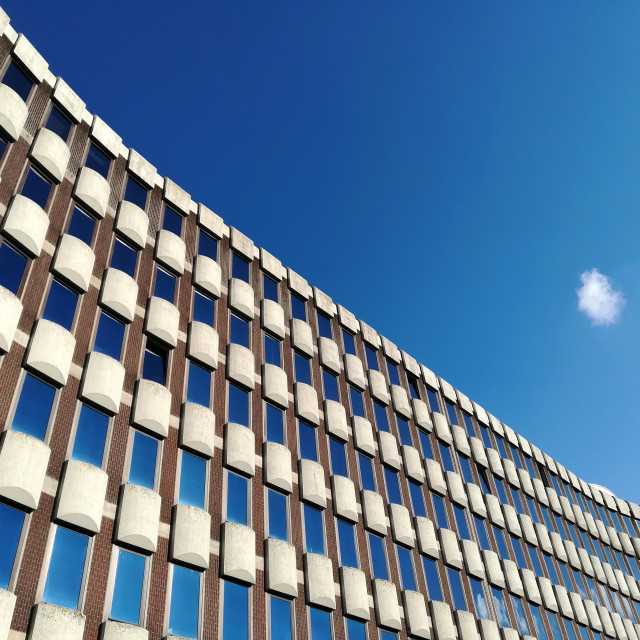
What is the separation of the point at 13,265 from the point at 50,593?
893cm

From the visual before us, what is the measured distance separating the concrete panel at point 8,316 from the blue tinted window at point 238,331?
9448 mm

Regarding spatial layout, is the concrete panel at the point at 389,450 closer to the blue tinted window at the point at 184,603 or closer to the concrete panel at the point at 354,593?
the concrete panel at the point at 354,593

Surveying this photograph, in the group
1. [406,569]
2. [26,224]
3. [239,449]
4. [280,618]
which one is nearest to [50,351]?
[26,224]

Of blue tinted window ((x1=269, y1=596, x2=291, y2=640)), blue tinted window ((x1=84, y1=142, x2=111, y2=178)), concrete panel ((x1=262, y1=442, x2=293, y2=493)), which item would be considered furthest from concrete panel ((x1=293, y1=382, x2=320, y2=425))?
A: blue tinted window ((x1=84, y1=142, x2=111, y2=178))

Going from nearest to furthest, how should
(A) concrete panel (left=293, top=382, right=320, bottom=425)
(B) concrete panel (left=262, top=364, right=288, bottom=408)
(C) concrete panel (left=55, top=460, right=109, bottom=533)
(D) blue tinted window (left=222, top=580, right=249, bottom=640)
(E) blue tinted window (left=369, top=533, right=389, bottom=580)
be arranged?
(C) concrete panel (left=55, top=460, right=109, bottom=533) < (D) blue tinted window (left=222, top=580, right=249, bottom=640) < (E) blue tinted window (left=369, top=533, right=389, bottom=580) < (B) concrete panel (left=262, top=364, right=288, bottom=408) < (A) concrete panel (left=293, top=382, right=320, bottom=425)

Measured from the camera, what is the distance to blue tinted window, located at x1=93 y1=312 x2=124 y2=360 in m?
20.2

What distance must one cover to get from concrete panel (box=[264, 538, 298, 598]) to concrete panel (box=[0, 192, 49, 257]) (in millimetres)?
11562

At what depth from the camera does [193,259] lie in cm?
2639

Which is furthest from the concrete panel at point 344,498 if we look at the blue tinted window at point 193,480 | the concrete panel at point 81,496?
the concrete panel at point 81,496

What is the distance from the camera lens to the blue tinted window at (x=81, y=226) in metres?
21.5

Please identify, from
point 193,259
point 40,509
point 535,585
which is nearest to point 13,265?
point 40,509

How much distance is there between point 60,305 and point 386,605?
15.3 metres

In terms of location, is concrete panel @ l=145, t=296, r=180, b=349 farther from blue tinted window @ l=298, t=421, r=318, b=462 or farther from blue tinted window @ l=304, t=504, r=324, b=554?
blue tinted window @ l=304, t=504, r=324, b=554

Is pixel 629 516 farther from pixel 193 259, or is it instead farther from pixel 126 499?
pixel 126 499
